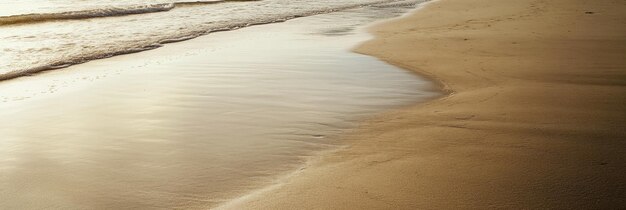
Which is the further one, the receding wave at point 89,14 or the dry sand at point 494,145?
the receding wave at point 89,14

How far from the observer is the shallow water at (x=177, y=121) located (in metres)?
3.41

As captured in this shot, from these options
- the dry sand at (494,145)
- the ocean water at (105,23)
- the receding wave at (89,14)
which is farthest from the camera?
the receding wave at (89,14)

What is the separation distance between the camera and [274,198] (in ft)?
10.3

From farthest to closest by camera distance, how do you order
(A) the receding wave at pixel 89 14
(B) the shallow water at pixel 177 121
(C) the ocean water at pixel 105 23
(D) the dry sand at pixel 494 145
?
(A) the receding wave at pixel 89 14, (C) the ocean water at pixel 105 23, (B) the shallow water at pixel 177 121, (D) the dry sand at pixel 494 145

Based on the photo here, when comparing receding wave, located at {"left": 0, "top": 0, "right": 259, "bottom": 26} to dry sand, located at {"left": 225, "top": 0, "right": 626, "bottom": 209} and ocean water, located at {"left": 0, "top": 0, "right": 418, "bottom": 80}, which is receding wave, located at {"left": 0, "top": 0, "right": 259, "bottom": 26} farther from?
dry sand, located at {"left": 225, "top": 0, "right": 626, "bottom": 209}

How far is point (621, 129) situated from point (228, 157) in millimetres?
2734

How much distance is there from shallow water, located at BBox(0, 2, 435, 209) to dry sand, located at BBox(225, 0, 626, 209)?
358 millimetres

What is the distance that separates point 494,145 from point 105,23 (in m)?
13.8

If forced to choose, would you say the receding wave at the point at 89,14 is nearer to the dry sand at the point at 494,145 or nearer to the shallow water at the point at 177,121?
the shallow water at the point at 177,121

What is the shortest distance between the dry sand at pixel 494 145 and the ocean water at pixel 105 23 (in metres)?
5.55

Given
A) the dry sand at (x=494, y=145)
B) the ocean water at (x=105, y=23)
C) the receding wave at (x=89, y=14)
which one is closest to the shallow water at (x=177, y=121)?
the dry sand at (x=494, y=145)

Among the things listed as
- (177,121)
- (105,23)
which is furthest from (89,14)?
(177,121)

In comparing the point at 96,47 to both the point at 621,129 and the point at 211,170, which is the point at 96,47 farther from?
the point at 621,129

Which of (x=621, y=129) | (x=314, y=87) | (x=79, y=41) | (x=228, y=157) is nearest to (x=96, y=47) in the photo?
(x=79, y=41)
